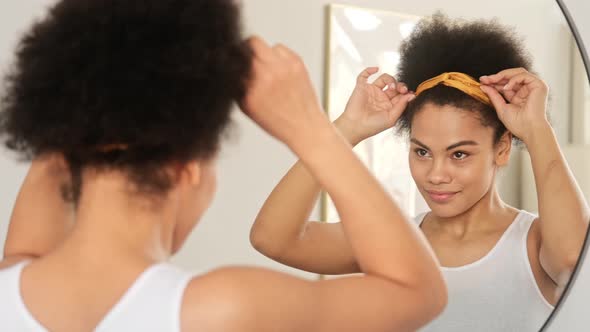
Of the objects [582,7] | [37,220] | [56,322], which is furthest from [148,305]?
[582,7]

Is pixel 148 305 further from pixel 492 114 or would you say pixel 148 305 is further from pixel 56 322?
pixel 492 114

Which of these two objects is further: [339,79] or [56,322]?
[339,79]

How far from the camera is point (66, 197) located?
632 millimetres

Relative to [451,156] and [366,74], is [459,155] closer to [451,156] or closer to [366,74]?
[451,156]

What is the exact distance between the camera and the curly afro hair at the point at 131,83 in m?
0.54

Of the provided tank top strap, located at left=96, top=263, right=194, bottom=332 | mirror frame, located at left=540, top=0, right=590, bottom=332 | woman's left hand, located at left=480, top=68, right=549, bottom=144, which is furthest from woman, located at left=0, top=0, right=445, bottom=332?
mirror frame, located at left=540, top=0, right=590, bottom=332

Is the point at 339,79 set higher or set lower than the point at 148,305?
higher

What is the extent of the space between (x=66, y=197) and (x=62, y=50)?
0.46 feet

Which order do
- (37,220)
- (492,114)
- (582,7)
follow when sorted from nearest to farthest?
(37,220)
(492,114)
(582,7)

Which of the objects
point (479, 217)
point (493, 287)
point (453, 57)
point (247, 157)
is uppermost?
point (453, 57)

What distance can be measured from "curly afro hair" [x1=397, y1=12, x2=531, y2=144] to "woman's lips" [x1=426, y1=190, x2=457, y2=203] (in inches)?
3.5

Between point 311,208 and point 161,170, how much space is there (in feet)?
1.05

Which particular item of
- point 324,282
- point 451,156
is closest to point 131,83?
point 324,282

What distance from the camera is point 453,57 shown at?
932mm
